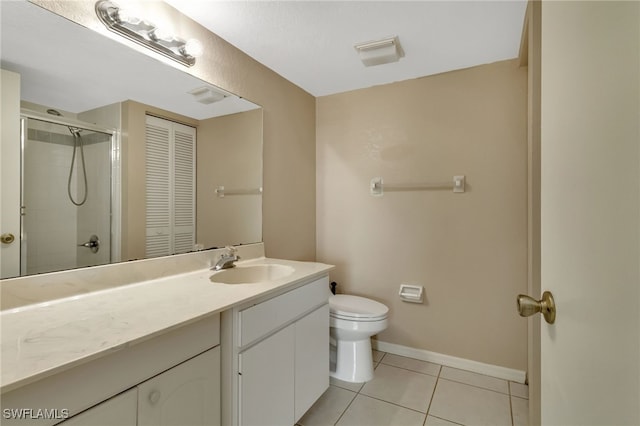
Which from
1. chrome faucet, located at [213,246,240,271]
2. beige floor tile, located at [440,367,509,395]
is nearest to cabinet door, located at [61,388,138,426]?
chrome faucet, located at [213,246,240,271]

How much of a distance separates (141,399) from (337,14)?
6.12ft

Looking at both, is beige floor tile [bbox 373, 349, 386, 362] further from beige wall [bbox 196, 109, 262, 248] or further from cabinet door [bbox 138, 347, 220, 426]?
cabinet door [bbox 138, 347, 220, 426]

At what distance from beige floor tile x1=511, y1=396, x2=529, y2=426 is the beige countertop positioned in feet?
4.93

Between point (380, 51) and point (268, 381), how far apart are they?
198 cm

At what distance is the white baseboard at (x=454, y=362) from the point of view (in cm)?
200

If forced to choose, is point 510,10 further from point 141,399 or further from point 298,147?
point 141,399

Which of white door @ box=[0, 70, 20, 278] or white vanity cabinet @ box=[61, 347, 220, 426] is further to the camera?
white door @ box=[0, 70, 20, 278]

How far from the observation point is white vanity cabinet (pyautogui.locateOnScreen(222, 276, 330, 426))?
110cm

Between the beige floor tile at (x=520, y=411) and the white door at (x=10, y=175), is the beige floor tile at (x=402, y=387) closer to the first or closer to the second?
the beige floor tile at (x=520, y=411)

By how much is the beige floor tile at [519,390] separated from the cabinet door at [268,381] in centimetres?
149

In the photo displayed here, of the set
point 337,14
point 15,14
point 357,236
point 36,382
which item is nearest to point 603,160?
point 36,382

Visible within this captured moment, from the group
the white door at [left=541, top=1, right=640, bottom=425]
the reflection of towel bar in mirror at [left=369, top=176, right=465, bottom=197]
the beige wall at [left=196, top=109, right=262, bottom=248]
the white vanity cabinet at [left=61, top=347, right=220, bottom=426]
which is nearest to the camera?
the white door at [left=541, top=1, right=640, bottom=425]

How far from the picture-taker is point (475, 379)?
2018mm

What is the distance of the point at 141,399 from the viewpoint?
82cm
